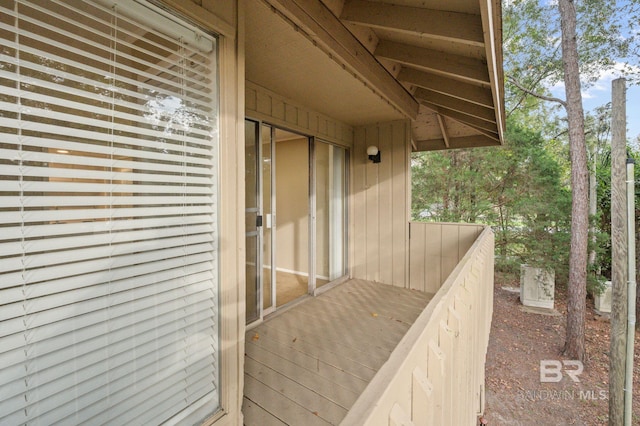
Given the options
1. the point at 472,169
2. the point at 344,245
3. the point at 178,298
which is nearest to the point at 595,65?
the point at 472,169

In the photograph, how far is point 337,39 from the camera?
2.27 metres

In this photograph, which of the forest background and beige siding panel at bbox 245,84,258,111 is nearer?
beige siding panel at bbox 245,84,258,111

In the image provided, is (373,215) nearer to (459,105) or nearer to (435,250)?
(435,250)

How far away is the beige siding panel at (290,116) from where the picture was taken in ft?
10.2

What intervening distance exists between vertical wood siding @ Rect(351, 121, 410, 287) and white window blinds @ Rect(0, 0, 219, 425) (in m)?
3.48

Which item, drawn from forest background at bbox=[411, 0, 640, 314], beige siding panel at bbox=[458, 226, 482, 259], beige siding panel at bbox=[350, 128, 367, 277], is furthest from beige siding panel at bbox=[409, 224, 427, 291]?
forest background at bbox=[411, 0, 640, 314]

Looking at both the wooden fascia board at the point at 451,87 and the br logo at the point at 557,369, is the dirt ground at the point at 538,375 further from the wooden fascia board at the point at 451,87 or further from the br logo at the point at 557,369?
the wooden fascia board at the point at 451,87

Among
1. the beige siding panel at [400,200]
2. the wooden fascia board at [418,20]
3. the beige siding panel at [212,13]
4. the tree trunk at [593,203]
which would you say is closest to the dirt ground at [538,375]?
the tree trunk at [593,203]

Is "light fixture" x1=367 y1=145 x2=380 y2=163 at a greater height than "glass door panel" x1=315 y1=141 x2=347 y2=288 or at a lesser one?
greater

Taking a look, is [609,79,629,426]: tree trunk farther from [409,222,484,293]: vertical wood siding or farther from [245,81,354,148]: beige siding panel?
[245,81,354,148]: beige siding panel

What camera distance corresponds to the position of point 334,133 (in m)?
4.43

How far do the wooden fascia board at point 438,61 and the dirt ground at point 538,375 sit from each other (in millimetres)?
4263

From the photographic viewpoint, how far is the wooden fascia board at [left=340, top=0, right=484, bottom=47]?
1.94 meters

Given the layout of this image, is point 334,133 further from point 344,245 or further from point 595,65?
A: point 595,65
